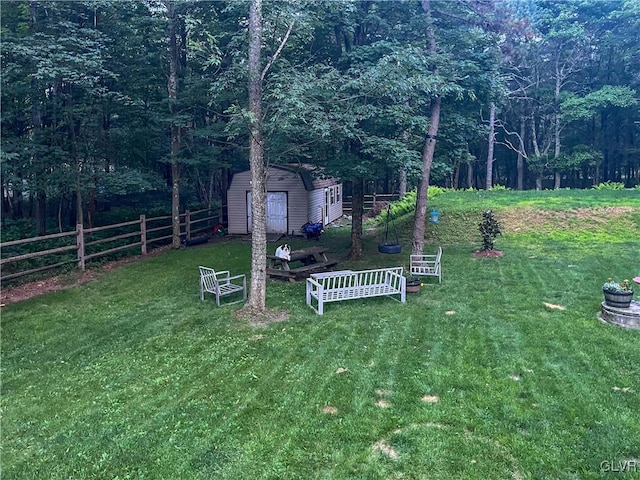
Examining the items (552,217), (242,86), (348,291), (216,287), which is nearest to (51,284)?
(216,287)

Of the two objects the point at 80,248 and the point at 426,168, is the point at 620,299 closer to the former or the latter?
the point at 426,168

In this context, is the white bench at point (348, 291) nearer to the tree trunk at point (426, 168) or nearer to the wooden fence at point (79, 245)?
the tree trunk at point (426, 168)

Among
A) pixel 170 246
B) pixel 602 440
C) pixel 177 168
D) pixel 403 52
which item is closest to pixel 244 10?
pixel 403 52

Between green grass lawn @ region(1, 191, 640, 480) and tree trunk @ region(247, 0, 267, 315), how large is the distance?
0.66 metres

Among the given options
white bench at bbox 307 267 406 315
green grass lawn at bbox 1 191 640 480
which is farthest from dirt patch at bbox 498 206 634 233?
white bench at bbox 307 267 406 315

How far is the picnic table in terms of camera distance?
33.5 ft

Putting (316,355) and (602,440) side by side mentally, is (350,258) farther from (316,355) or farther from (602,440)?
(602,440)

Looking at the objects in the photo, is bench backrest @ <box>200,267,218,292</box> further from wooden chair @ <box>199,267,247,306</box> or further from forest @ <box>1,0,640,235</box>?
forest @ <box>1,0,640,235</box>

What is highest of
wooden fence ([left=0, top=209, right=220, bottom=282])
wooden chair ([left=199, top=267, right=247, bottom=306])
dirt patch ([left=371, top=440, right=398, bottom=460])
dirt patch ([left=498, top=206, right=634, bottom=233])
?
dirt patch ([left=498, top=206, right=634, bottom=233])

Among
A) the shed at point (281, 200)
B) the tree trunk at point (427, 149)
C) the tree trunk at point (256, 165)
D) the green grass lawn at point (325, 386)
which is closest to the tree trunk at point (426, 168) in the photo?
the tree trunk at point (427, 149)

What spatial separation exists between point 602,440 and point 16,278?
11.4m

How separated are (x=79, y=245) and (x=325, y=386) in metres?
9.05

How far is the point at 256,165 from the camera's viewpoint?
7.69m

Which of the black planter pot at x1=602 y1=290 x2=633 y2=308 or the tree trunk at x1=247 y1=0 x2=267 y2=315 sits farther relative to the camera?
A: the tree trunk at x1=247 y1=0 x2=267 y2=315
